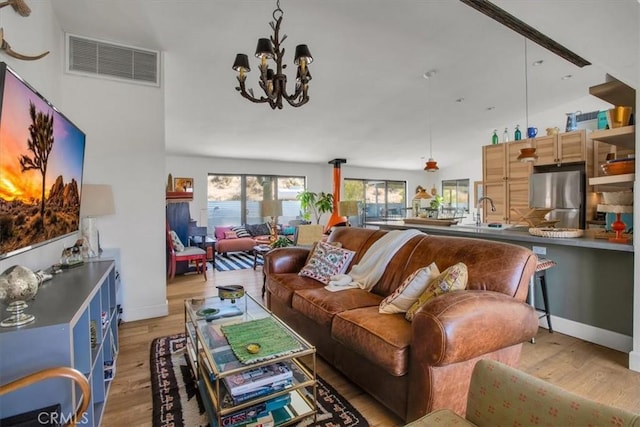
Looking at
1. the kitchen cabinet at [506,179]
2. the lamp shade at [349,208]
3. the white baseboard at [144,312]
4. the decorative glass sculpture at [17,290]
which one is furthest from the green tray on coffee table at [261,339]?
the kitchen cabinet at [506,179]

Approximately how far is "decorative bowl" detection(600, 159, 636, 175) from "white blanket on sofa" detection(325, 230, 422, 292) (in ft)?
5.00

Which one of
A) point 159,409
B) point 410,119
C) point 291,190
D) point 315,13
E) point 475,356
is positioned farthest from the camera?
point 291,190

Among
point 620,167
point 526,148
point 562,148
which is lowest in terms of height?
point 620,167

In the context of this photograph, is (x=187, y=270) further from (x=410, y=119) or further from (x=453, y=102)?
(x=453, y=102)

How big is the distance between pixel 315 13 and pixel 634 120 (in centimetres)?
266

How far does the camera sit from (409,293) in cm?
190

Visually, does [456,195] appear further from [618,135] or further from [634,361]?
[634,361]

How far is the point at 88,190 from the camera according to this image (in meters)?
2.64

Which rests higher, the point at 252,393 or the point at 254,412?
the point at 252,393

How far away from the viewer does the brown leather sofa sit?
1462 mm

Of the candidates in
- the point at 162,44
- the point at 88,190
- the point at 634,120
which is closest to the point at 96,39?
the point at 162,44

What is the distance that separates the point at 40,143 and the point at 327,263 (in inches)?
83.5

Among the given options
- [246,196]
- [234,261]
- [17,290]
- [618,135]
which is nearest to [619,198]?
[618,135]

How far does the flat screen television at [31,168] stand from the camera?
133 cm
